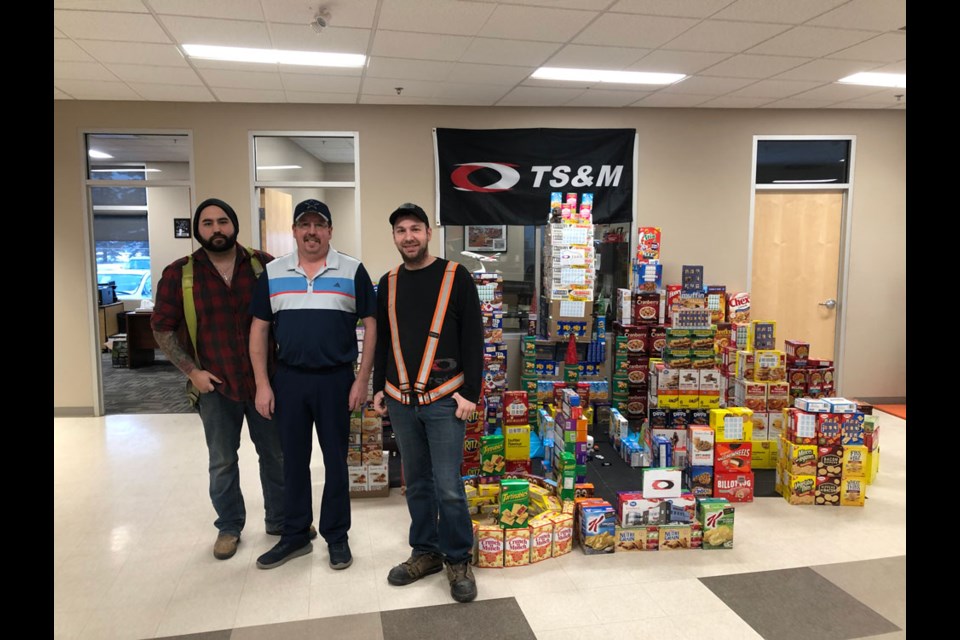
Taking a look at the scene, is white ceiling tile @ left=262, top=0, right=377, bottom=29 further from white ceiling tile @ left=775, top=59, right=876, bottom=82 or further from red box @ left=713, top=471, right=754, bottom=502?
red box @ left=713, top=471, right=754, bottom=502

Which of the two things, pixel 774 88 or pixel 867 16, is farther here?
pixel 774 88

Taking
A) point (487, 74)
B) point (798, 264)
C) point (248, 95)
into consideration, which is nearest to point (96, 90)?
point (248, 95)

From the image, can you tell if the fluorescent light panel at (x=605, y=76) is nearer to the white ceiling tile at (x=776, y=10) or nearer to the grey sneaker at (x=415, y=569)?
the white ceiling tile at (x=776, y=10)

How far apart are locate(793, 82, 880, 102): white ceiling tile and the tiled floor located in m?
3.61

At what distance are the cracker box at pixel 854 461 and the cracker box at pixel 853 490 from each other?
0.03 metres

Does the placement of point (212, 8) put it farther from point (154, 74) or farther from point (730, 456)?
point (730, 456)

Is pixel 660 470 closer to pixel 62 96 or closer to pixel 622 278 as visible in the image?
pixel 622 278

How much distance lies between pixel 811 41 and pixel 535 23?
6.55ft

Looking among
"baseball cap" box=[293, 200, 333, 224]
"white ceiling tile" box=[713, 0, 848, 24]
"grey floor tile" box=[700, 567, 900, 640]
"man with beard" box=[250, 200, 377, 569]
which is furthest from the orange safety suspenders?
"white ceiling tile" box=[713, 0, 848, 24]

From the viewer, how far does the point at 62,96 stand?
5523 millimetres

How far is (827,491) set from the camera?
3.80m

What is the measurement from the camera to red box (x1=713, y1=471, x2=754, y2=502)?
150 inches
